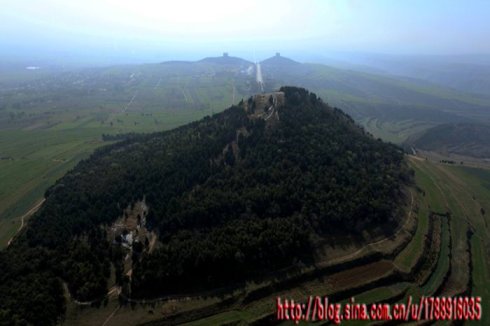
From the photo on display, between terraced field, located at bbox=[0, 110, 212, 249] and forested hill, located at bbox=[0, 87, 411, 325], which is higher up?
forested hill, located at bbox=[0, 87, 411, 325]

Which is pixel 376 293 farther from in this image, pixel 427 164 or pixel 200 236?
pixel 427 164

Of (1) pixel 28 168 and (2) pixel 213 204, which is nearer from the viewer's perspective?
(2) pixel 213 204

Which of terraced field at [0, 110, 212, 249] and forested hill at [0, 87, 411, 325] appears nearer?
forested hill at [0, 87, 411, 325]

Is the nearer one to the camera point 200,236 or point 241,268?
point 241,268

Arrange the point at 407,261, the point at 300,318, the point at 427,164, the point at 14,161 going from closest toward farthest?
1. the point at 300,318
2. the point at 407,261
3. the point at 427,164
4. the point at 14,161

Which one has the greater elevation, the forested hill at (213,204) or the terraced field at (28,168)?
the forested hill at (213,204)

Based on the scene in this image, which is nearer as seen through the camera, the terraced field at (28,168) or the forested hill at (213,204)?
the forested hill at (213,204)

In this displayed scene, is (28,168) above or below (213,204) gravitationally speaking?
below

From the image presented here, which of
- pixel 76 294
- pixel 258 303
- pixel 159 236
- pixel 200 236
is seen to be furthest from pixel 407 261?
pixel 76 294
